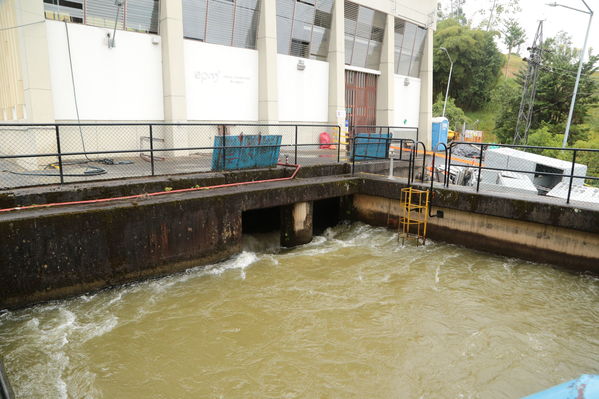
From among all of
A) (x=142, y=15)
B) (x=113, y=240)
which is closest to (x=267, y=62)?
(x=142, y=15)

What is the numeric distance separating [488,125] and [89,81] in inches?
2123

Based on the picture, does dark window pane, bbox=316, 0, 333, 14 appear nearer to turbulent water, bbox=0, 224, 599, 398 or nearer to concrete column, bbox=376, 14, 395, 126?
concrete column, bbox=376, 14, 395, 126

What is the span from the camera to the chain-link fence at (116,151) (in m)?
9.65

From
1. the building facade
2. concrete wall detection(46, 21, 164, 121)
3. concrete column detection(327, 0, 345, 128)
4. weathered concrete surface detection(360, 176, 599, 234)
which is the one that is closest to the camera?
weathered concrete surface detection(360, 176, 599, 234)

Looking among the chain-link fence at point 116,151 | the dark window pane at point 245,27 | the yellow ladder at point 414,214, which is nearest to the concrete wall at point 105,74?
the chain-link fence at point 116,151

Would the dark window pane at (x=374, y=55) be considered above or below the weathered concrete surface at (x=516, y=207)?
above

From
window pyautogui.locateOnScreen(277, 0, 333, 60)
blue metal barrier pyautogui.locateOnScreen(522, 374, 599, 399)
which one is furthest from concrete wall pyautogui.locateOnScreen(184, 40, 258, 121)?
blue metal barrier pyautogui.locateOnScreen(522, 374, 599, 399)

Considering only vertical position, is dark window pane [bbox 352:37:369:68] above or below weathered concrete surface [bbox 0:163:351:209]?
above

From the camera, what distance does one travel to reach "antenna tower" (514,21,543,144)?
32.7m

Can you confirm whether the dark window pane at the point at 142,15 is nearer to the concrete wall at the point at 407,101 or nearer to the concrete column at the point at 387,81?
the concrete column at the point at 387,81

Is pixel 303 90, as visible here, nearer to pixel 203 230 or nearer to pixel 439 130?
pixel 439 130

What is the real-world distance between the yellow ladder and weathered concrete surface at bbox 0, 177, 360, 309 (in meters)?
3.66

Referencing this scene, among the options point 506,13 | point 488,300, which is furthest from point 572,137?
point 506,13

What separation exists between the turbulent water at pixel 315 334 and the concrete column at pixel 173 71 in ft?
28.4
